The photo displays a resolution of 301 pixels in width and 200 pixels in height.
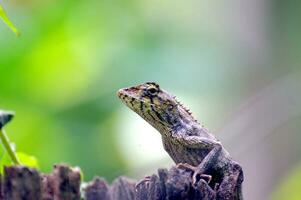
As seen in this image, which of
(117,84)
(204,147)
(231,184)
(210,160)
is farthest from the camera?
(117,84)

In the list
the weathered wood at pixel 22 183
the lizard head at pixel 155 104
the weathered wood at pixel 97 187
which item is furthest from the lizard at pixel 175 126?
the weathered wood at pixel 22 183

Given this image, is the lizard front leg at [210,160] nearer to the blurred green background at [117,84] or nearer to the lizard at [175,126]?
the lizard at [175,126]

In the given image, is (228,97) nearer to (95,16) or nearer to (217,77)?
(217,77)

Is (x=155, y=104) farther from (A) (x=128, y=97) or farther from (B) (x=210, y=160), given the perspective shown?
(B) (x=210, y=160)

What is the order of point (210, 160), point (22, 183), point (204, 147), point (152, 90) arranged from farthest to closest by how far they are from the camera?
point (152, 90)
point (204, 147)
point (210, 160)
point (22, 183)

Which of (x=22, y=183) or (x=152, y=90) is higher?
(x=152, y=90)

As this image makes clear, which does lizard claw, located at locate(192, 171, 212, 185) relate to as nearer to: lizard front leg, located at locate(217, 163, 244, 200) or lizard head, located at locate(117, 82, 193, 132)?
lizard front leg, located at locate(217, 163, 244, 200)

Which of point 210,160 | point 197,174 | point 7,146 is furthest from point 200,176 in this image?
point 7,146
